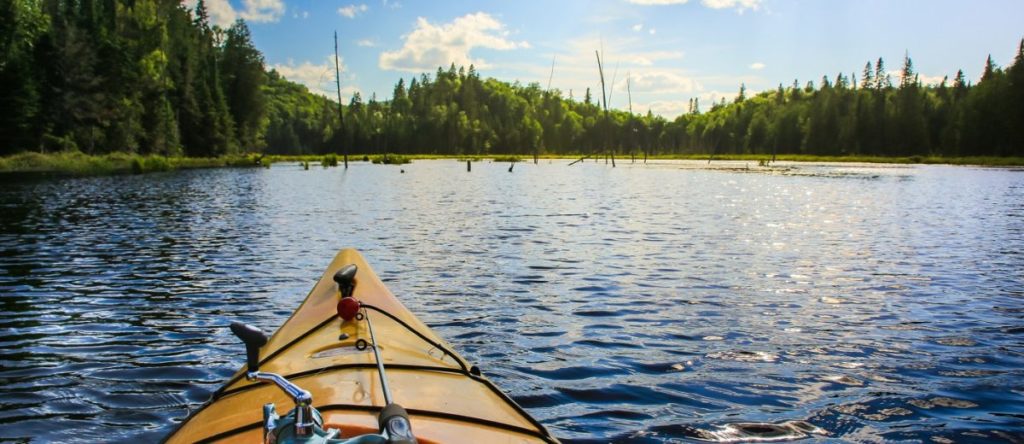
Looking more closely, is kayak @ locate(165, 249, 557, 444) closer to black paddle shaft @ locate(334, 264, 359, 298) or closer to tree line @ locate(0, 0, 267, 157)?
black paddle shaft @ locate(334, 264, 359, 298)

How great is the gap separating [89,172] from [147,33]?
149 ft

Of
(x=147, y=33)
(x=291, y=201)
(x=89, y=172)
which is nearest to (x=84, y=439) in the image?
(x=291, y=201)

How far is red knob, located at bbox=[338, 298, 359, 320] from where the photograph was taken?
5754 mm

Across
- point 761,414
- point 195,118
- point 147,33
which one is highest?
point 147,33

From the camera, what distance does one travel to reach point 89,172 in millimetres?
61688

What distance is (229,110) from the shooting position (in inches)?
4208

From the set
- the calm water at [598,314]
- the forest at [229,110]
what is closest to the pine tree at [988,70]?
the forest at [229,110]

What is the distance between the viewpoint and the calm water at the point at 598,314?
678 centimetres

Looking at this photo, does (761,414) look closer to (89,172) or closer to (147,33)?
(89,172)

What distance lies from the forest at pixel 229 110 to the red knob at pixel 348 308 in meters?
66.4

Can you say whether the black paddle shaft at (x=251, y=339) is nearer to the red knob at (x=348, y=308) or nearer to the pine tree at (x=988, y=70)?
the red knob at (x=348, y=308)

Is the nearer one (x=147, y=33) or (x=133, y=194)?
(x=133, y=194)

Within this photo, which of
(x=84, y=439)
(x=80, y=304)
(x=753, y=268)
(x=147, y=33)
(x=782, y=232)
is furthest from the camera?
(x=147, y=33)

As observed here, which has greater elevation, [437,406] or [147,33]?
[147,33]
